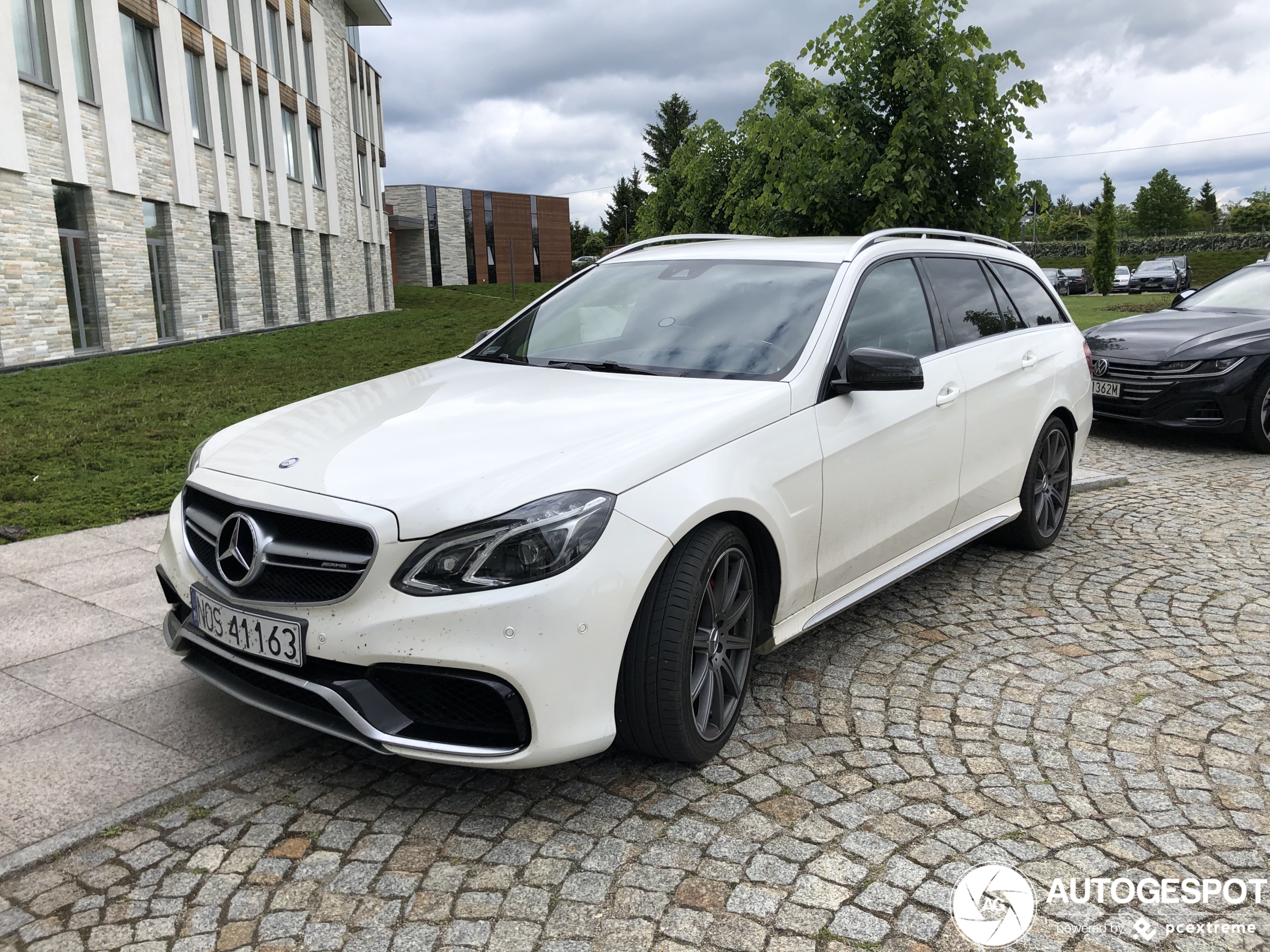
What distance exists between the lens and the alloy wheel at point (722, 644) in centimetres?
319

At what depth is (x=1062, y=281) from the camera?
144 ft

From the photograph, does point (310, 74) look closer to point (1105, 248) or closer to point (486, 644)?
point (1105, 248)

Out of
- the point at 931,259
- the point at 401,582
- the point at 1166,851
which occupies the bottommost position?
the point at 1166,851

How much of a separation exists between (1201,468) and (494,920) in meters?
7.59

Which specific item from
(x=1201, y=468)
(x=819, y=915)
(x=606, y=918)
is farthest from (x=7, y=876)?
(x=1201, y=468)

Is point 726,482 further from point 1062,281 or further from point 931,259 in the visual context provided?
point 1062,281

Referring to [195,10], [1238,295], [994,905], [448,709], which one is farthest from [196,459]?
[195,10]

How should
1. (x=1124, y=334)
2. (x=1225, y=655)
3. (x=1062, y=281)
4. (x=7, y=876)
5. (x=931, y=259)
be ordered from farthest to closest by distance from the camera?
(x=1062, y=281) → (x=1124, y=334) → (x=931, y=259) → (x=1225, y=655) → (x=7, y=876)

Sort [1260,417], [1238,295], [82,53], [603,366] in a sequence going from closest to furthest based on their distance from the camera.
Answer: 1. [603,366]
2. [1260,417]
3. [1238,295]
4. [82,53]

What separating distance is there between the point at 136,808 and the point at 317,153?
32828mm

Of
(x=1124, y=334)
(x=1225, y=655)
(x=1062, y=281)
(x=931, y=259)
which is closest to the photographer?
(x=1225, y=655)

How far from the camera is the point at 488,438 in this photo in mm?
3166

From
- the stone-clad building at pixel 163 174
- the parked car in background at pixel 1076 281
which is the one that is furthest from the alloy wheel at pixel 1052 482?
the parked car in background at pixel 1076 281

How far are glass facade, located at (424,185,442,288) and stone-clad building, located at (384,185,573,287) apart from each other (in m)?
0.05
